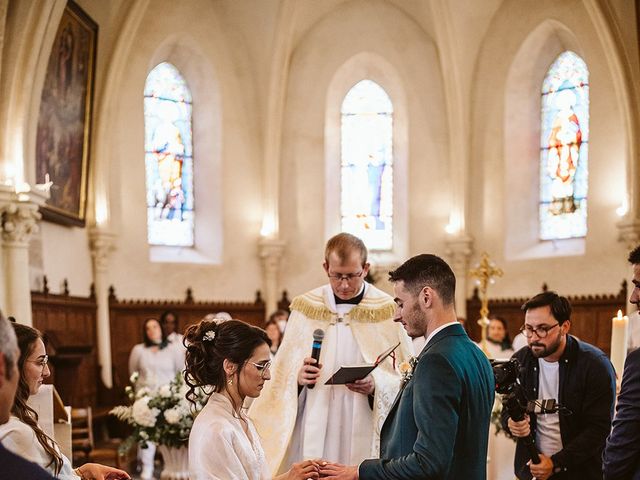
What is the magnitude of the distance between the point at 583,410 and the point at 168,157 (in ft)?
34.9

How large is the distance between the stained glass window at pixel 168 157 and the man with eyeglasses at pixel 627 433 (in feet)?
35.5

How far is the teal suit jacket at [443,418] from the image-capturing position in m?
2.93

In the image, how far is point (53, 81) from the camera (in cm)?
1047

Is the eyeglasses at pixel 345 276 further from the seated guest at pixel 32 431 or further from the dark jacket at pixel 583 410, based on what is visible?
the seated guest at pixel 32 431

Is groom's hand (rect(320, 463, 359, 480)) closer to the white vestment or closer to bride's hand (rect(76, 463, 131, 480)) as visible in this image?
bride's hand (rect(76, 463, 131, 480))

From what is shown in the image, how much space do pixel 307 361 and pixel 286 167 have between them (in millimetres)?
10200

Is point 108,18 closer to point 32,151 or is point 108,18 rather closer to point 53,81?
→ point 53,81

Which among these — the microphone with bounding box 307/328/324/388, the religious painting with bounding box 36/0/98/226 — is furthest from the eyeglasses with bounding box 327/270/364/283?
the religious painting with bounding box 36/0/98/226

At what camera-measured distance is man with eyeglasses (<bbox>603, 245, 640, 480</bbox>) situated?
3.27 metres

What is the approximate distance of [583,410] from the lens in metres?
4.21

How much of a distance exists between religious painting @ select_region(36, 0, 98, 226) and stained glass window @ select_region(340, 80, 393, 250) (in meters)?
4.82

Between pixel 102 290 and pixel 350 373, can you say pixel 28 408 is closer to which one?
pixel 350 373

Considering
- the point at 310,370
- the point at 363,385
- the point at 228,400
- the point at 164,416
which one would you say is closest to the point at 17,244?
the point at 164,416

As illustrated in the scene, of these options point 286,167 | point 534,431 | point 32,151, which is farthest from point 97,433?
point 534,431
